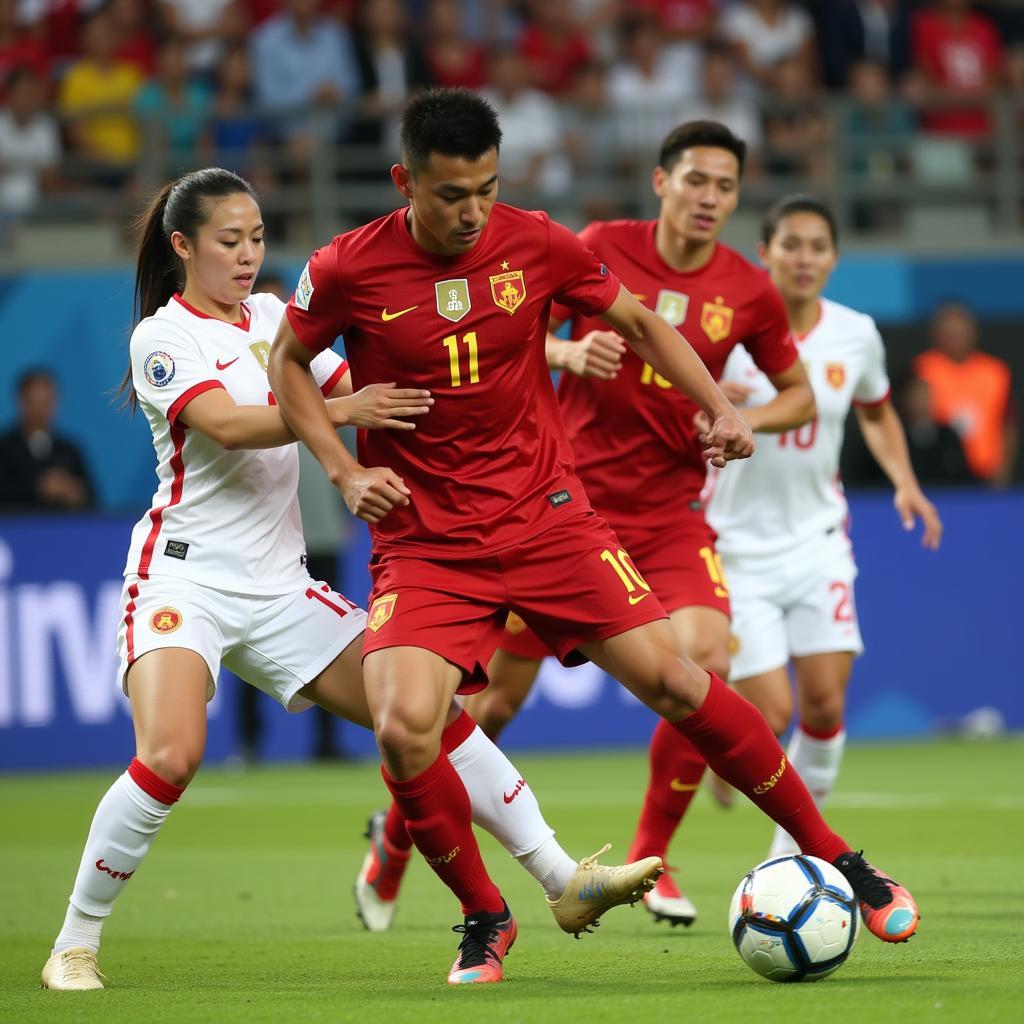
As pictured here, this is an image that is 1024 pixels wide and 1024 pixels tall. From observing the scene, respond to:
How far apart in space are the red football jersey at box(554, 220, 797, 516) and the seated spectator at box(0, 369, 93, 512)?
6.99m

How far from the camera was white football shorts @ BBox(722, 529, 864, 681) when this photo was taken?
7.73m

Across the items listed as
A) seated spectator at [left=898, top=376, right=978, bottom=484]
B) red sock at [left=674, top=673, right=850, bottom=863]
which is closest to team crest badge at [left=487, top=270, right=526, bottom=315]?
red sock at [left=674, top=673, right=850, bottom=863]

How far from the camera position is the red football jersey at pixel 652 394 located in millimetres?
6906

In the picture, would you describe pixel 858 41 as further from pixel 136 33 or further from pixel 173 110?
pixel 136 33

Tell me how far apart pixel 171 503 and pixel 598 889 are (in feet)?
5.65

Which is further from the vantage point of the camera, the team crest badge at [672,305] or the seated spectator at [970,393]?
the seated spectator at [970,393]

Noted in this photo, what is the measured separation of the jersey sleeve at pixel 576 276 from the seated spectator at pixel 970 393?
371 inches

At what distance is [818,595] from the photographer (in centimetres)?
779

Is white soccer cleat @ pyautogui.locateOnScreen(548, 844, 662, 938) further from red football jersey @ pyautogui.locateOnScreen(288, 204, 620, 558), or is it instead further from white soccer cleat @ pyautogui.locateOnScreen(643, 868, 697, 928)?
white soccer cleat @ pyautogui.locateOnScreen(643, 868, 697, 928)

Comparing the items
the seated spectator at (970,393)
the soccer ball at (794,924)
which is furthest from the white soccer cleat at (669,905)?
the seated spectator at (970,393)

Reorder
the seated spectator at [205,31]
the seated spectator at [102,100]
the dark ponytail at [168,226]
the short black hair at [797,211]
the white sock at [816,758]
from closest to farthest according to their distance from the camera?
the dark ponytail at [168,226]
the white sock at [816,758]
the short black hair at [797,211]
the seated spectator at [102,100]
the seated spectator at [205,31]

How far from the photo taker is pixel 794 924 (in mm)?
5152

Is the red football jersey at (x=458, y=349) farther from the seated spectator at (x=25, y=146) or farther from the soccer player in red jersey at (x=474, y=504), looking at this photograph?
the seated spectator at (x=25, y=146)

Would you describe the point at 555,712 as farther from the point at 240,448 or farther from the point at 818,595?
the point at 240,448
